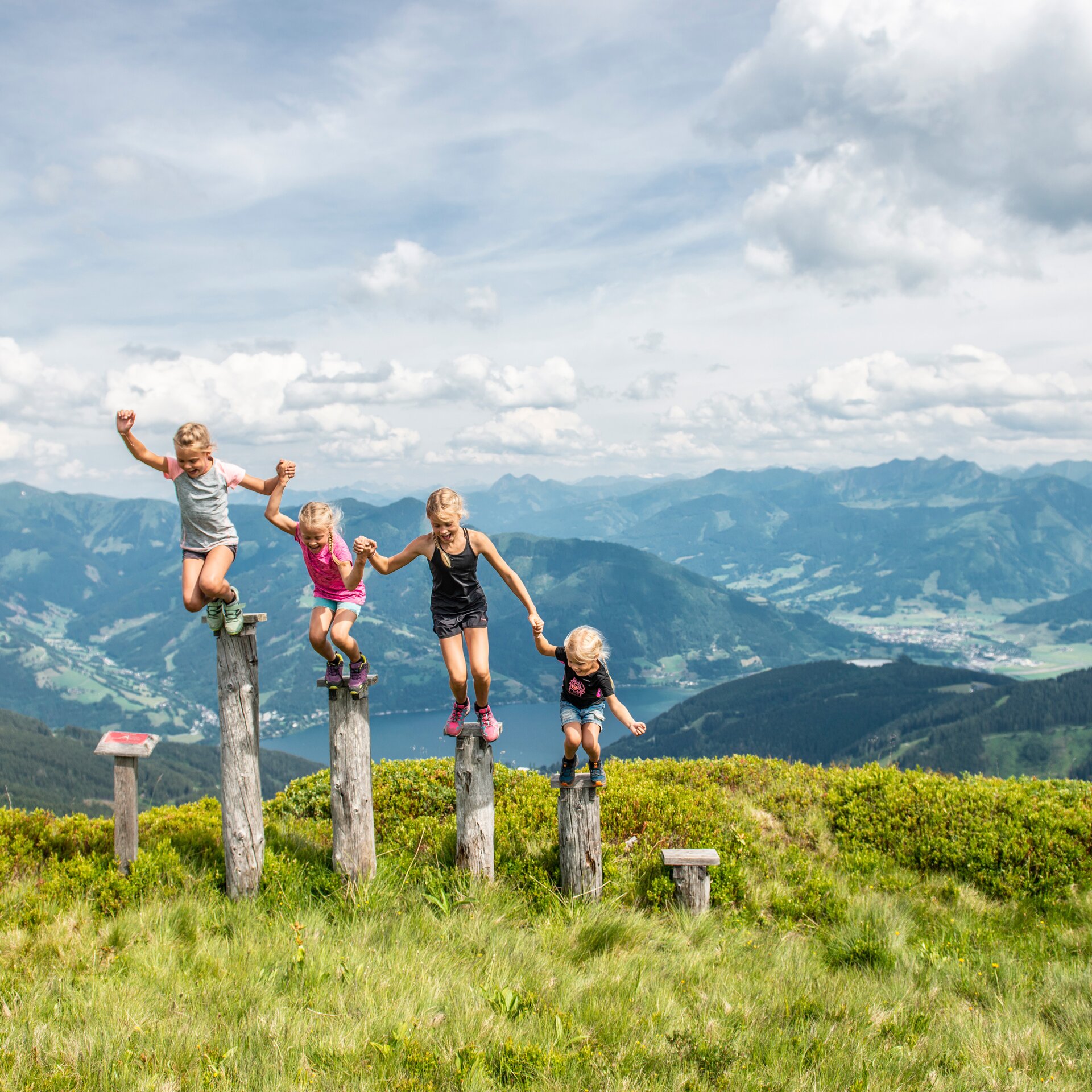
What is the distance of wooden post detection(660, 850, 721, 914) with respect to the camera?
31.7 feet

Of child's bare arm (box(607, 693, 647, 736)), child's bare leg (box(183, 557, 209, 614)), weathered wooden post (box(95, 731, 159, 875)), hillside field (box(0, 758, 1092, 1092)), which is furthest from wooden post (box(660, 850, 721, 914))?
weathered wooden post (box(95, 731, 159, 875))

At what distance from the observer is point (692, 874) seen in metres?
9.73

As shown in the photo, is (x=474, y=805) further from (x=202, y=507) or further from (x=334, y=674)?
(x=202, y=507)

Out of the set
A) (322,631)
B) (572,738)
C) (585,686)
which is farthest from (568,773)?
(322,631)

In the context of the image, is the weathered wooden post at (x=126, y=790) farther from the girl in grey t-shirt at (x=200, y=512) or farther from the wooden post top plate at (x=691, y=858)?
the wooden post top plate at (x=691, y=858)

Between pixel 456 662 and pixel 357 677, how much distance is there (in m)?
1.31

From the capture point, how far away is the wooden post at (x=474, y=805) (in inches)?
375

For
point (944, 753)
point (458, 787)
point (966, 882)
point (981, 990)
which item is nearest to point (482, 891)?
point (458, 787)

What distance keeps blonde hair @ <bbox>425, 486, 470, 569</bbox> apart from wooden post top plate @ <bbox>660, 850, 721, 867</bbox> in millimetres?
4929

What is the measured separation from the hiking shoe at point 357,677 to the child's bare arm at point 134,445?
3.48 meters

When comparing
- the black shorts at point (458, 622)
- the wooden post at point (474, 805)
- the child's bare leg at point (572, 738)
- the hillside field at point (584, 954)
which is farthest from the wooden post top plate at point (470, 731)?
the hillside field at point (584, 954)

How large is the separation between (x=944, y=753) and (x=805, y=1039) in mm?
→ 225217

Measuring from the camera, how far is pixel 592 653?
9.54 meters

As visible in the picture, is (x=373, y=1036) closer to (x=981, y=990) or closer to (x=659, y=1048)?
(x=659, y=1048)
